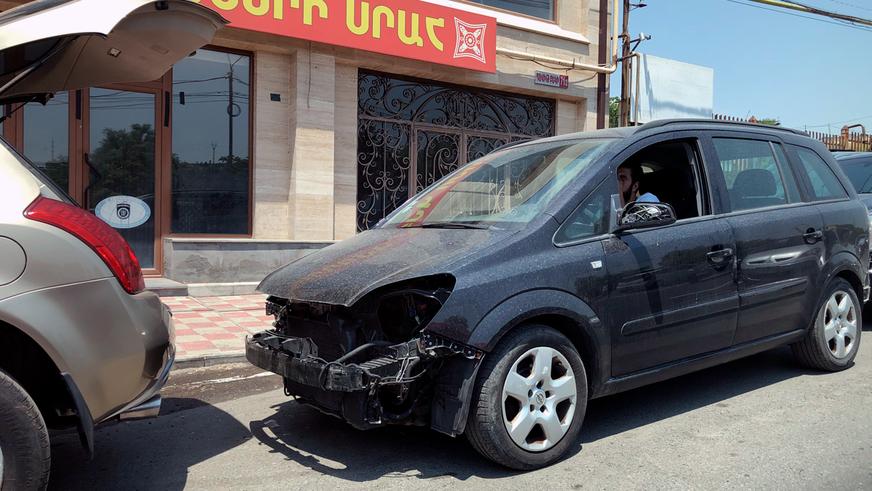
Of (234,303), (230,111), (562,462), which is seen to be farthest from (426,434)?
(230,111)

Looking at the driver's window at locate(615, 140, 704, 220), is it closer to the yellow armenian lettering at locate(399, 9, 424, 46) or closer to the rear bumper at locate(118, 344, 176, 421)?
the rear bumper at locate(118, 344, 176, 421)

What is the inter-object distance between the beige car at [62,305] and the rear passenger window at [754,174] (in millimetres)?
3514

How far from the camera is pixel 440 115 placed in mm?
11789

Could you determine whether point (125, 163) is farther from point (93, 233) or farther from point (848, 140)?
point (848, 140)

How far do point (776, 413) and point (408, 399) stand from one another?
98.4 inches

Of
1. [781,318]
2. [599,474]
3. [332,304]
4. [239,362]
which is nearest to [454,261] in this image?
[332,304]

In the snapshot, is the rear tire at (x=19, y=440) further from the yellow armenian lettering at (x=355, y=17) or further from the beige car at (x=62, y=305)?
the yellow armenian lettering at (x=355, y=17)

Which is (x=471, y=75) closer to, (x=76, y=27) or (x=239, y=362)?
(x=239, y=362)

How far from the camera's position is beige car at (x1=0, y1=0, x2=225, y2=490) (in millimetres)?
2443

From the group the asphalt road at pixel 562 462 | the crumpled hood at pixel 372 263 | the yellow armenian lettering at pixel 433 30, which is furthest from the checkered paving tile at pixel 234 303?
the yellow armenian lettering at pixel 433 30

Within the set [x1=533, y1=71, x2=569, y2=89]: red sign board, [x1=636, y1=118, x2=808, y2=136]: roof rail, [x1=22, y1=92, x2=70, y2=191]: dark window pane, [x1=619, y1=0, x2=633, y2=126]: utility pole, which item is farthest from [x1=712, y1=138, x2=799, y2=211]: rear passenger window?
[x1=619, y1=0, x2=633, y2=126]: utility pole

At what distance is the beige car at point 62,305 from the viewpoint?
244cm

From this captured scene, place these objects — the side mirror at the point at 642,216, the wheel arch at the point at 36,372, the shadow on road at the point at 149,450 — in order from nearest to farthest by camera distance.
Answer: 1. the wheel arch at the point at 36,372
2. the shadow on road at the point at 149,450
3. the side mirror at the point at 642,216

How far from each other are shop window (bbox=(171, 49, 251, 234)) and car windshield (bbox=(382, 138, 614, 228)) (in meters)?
5.95
